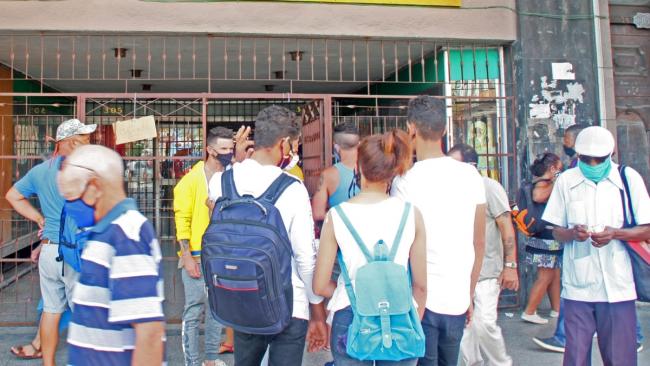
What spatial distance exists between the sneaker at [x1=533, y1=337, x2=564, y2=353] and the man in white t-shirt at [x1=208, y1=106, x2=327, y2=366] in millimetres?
3103

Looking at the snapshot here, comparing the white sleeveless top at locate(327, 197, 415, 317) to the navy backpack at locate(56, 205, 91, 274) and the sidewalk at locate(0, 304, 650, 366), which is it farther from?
the sidewalk at locate(0, 304, 650, 366)

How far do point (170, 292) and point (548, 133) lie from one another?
5056 millimetres

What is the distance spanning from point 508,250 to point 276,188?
86.1 inches

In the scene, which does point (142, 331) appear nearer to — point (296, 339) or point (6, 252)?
point (296, 339)

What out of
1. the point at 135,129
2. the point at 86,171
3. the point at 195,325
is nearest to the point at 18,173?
the point at 135,129

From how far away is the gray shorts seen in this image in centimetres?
439

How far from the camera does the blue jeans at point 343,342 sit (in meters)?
2.73

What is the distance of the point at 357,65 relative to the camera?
9125mm

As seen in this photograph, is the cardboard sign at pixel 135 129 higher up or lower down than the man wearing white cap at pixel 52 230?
higher up

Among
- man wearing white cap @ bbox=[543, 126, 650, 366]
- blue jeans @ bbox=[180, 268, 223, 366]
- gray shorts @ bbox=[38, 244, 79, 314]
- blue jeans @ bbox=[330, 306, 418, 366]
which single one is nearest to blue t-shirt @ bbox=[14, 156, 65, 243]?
gray shorts @ bbox=[38, 244, 79, 314]

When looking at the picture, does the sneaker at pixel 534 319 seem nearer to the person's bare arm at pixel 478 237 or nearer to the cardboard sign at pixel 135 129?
the person's bare arm at pixel 478 237

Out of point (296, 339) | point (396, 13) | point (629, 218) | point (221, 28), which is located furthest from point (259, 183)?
point (396, 13)

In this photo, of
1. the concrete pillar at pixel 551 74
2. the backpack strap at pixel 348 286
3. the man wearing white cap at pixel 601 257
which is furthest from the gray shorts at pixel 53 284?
the concrete pillar at pixel 551 74

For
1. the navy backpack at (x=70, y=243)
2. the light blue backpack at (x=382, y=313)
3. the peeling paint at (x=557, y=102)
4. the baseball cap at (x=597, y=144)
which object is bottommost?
the light blue backpack at (x=382, y=313)
